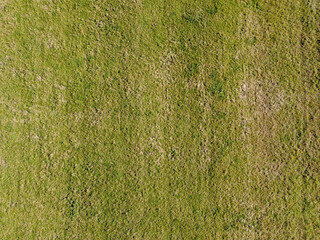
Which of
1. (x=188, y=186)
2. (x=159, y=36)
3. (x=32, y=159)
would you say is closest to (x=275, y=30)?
(x=159, y=36)

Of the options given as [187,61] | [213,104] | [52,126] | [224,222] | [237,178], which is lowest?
[224,222]

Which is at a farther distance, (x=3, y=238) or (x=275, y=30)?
(x=275, y=30)

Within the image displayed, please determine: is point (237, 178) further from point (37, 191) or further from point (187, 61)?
point (37, 191)

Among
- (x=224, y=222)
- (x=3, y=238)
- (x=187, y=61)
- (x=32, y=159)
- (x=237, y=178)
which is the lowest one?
(x=3, y=238)

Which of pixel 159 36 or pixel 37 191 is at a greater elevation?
pixel 159 36

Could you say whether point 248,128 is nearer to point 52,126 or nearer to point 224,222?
point 224,222

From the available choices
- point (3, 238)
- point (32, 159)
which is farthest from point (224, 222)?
point (3, 238)
